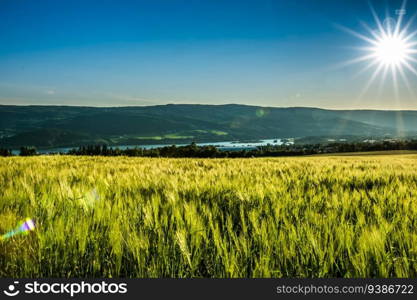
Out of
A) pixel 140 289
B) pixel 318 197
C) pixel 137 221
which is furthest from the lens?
pixel 318 197

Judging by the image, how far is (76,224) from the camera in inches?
70.2

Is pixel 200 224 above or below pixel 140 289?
above

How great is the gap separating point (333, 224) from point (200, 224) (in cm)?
85

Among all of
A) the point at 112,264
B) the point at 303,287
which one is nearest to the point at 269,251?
the point at 303,287

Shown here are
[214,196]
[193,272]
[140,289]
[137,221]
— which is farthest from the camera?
[214,196]

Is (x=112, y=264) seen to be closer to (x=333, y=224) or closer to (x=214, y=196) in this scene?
(x=333, y=224)

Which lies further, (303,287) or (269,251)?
(269,251)

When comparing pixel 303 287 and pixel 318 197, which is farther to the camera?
pixel 318 197

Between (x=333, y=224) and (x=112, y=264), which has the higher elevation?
(x=333, y=224)

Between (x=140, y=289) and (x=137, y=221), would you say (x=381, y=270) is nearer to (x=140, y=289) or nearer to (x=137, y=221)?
(x=140, y=289)

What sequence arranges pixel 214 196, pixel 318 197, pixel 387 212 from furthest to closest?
pixel 214 196 < pixel 318 197 < pixel 387 212

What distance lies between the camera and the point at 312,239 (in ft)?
4.83

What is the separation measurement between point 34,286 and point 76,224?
20.1 inches

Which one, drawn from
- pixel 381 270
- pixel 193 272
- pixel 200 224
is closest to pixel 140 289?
pixel 193 272
